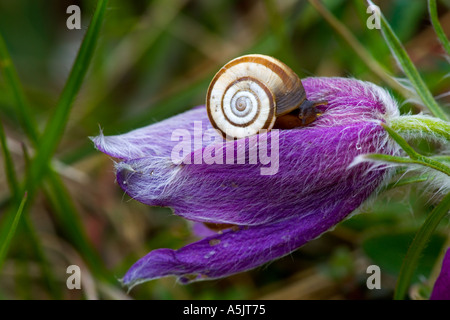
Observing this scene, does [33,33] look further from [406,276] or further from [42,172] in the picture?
[406,276]

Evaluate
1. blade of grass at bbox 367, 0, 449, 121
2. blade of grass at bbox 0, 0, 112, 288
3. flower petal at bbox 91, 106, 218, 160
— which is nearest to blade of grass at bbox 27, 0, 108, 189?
blade of grass at bbox 0, 0, 112, 288

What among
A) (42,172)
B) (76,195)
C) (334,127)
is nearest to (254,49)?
(76,195)

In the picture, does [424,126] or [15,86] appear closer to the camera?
[424,126]

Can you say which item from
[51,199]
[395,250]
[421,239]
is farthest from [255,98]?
[51,199]

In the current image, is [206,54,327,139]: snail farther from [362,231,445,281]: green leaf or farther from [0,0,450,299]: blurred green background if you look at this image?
[362,231,445,281]: green leaf
